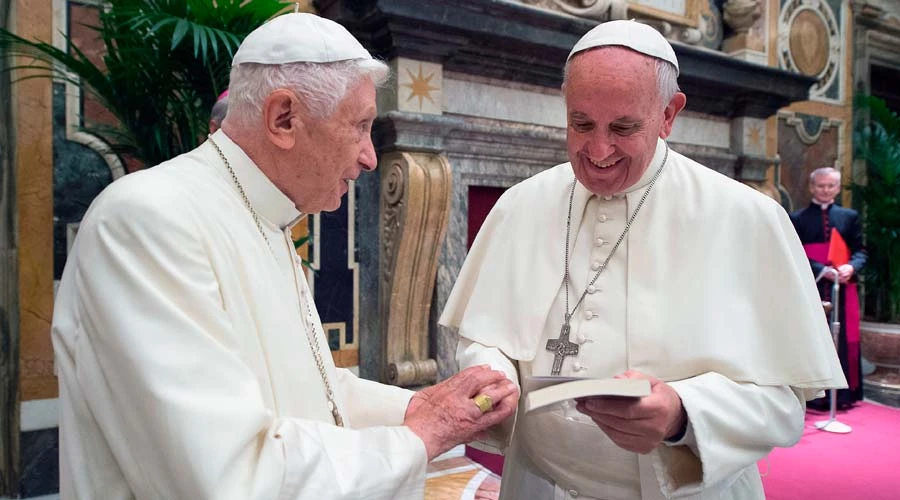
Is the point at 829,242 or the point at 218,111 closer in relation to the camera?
the point at 218,111

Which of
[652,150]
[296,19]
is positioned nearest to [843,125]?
[652,150]

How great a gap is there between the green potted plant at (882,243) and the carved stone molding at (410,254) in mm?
4464

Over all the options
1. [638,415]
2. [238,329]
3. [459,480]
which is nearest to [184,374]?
[238,329]

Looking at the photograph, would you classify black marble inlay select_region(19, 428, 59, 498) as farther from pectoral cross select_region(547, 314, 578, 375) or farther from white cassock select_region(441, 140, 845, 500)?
pectoral cross select_region(547, 314, 578, 375)

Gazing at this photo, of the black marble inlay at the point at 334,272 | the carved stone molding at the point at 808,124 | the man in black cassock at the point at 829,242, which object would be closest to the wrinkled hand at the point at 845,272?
the man in black cassock at the point at 829,242

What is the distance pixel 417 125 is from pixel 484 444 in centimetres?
257

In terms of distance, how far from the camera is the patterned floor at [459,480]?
10.8 ft

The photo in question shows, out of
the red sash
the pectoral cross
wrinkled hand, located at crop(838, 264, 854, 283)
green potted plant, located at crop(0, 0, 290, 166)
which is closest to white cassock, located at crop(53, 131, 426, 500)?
the pectoral cross

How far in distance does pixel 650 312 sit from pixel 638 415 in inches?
14.5

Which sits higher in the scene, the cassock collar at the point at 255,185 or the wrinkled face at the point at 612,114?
the wrinkled face at the point at 612,114

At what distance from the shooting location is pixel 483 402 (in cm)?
138

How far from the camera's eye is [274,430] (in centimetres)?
113

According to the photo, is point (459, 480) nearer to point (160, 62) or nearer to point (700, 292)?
point (700, 292)

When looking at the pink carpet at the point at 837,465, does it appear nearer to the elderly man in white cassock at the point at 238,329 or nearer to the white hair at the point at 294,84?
the elderly man in white cassock at the point at 238,329
